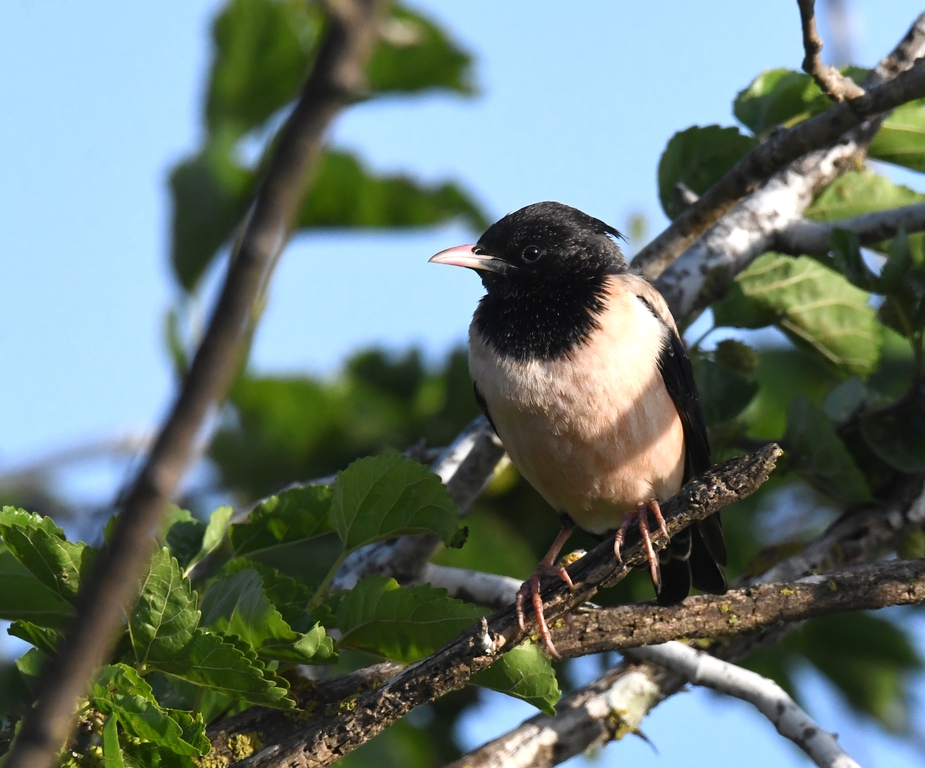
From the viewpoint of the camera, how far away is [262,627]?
125 inches

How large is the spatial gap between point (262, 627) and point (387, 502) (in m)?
0.63

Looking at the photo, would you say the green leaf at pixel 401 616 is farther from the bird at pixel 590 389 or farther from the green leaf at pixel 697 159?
the green leaf at pixel 697 159

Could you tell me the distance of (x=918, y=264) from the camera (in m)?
4.78

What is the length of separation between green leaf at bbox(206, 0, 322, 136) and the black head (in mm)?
1343

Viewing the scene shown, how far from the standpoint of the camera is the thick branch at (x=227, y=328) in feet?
3.59

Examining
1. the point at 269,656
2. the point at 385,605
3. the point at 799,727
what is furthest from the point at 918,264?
the point at 269,656

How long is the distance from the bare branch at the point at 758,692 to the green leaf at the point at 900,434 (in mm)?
1291

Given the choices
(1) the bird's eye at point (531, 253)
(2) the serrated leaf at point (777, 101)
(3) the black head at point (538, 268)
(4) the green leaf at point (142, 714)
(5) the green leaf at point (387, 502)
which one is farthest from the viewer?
(2) the serrated leaf at point (777, 101)

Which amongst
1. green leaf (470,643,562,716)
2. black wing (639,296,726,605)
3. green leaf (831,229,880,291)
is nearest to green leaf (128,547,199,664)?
green leaf (470,643,562,716)

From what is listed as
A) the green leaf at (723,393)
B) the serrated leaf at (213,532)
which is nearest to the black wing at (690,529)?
the green leaf at (723,393)

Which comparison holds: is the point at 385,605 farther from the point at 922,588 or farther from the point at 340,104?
the point at 340,104

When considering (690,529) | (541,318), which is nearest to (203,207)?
(541,318)

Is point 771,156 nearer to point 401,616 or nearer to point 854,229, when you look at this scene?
point 854,229

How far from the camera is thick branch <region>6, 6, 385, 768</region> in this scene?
43.1 inches
